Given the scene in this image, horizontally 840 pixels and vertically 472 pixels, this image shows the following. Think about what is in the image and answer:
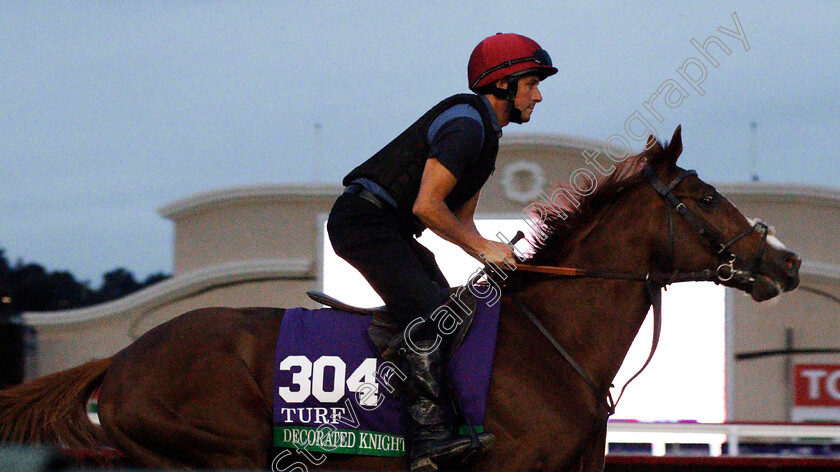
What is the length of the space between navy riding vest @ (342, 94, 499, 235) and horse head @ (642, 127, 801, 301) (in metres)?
0.76

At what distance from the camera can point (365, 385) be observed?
12.4 ft

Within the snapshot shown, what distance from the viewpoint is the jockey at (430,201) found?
3648 millimetres

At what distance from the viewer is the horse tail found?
3836 mm

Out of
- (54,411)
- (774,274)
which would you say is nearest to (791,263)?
(774,274)

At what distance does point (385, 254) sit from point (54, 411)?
1.47 metres

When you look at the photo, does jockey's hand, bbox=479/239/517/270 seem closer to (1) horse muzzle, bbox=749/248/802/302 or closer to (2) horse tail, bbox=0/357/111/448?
(1) horse muzzle, bbox=749/248/802/302

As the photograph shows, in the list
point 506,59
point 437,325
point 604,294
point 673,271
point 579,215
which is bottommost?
point 437,325

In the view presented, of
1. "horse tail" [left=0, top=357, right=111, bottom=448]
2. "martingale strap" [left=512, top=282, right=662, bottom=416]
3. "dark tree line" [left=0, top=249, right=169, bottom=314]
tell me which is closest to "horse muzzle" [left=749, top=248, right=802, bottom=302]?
"martingale strap" [left=512, top=282, right=662, bottom=416]

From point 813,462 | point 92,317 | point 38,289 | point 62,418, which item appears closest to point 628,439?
point 813,462

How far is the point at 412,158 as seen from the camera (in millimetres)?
3898

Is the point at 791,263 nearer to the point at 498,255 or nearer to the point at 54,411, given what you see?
the point at 498,255

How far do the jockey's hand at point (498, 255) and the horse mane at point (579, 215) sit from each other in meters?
0.18

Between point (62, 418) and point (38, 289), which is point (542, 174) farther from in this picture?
point (38, 289)

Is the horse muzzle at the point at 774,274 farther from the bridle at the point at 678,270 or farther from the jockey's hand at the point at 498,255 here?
the jockey's hand at the point at 498,255
